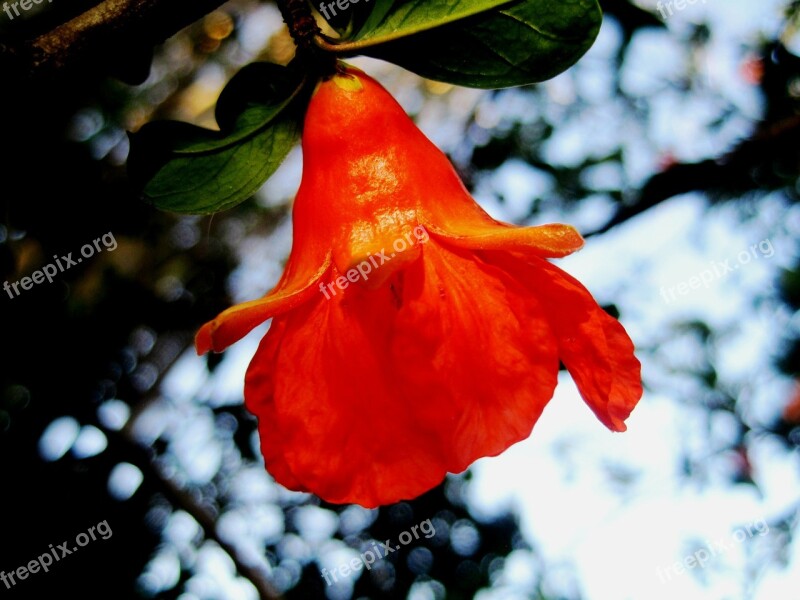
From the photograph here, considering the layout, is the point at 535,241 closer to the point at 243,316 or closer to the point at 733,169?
the point at 243,316

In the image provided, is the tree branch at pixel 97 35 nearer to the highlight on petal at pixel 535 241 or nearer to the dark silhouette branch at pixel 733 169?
the highlight on petal at pixel 535 241

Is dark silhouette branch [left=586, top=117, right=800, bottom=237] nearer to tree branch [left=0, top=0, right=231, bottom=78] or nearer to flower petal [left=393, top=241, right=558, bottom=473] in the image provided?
flower petal [left=393, top=241, right=558, bottom=473]

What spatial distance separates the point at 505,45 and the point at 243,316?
0.30 metres

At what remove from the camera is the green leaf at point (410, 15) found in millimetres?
549

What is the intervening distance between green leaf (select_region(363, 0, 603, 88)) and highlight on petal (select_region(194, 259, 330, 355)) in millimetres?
209

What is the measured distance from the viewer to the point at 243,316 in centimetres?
53

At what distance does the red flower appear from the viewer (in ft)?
1.75

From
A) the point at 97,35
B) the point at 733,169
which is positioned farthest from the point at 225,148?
the point at 733,169

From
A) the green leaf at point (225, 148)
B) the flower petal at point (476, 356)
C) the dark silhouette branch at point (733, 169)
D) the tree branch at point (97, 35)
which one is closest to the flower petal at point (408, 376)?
the flower petal at point (476, 356)

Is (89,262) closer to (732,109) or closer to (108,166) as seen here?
(108,166)

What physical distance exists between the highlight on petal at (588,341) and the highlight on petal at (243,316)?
6.8 inches

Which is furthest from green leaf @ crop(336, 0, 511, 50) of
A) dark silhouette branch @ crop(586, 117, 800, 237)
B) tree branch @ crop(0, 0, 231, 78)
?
dark silhouette branch @ crop(586, 117, 800, 237)

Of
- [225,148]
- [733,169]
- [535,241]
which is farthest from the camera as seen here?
[733,169]

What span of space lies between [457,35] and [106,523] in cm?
139
